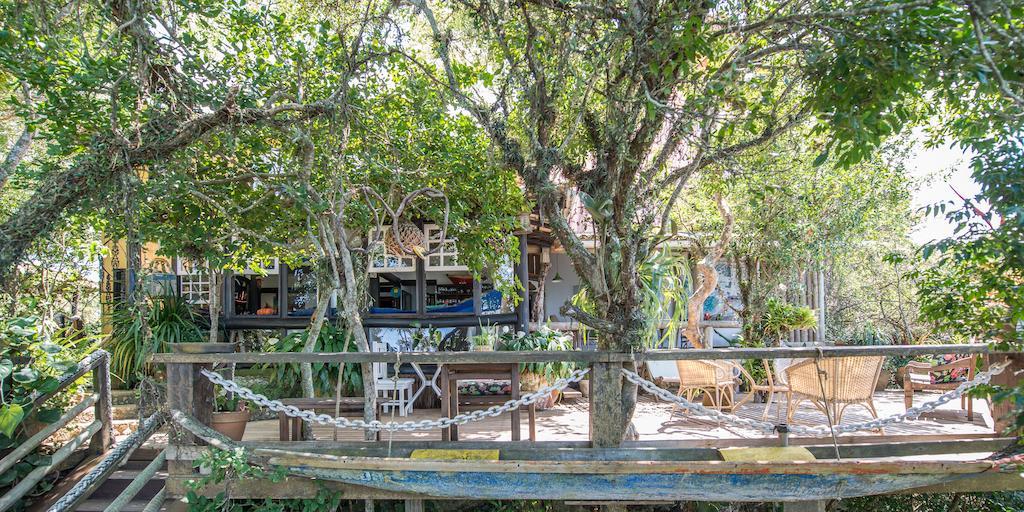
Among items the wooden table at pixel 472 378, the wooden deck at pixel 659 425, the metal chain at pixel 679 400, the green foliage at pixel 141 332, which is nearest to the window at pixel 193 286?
the green foliage at pixel 141 332

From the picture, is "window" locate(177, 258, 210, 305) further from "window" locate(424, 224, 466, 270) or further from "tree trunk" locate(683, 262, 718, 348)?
"tree trunk" locate(683, 262, 718, 348)

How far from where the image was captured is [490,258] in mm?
6645

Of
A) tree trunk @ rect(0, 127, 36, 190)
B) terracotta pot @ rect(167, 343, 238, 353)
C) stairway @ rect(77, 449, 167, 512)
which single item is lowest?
stairway @ rect(77, 449, 167, 512)

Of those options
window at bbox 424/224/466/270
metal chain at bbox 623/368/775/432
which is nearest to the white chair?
window at bbox 424/224/466/270

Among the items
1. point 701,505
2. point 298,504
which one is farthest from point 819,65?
point 298,504

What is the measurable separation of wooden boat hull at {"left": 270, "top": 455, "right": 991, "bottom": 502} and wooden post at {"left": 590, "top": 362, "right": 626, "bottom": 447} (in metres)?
0.33

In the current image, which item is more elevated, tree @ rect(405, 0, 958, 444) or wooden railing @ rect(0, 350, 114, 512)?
tree @ rect(405, 0, 958, 444)

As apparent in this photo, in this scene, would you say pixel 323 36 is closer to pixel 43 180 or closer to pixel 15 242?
pixel 43 180

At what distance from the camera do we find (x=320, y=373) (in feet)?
24.0

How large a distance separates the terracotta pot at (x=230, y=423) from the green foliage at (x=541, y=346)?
3.20 m

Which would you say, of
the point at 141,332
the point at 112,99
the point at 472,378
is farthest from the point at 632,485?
the point at 141,332

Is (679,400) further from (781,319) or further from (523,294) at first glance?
(781,319)

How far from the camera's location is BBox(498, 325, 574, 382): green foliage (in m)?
7.30

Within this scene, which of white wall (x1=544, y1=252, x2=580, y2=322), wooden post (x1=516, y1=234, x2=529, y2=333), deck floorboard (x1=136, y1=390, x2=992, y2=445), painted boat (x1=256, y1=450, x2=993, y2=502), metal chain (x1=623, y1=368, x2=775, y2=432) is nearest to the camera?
painted boat (x1=256, y1=450, x2=993, y2=502)
